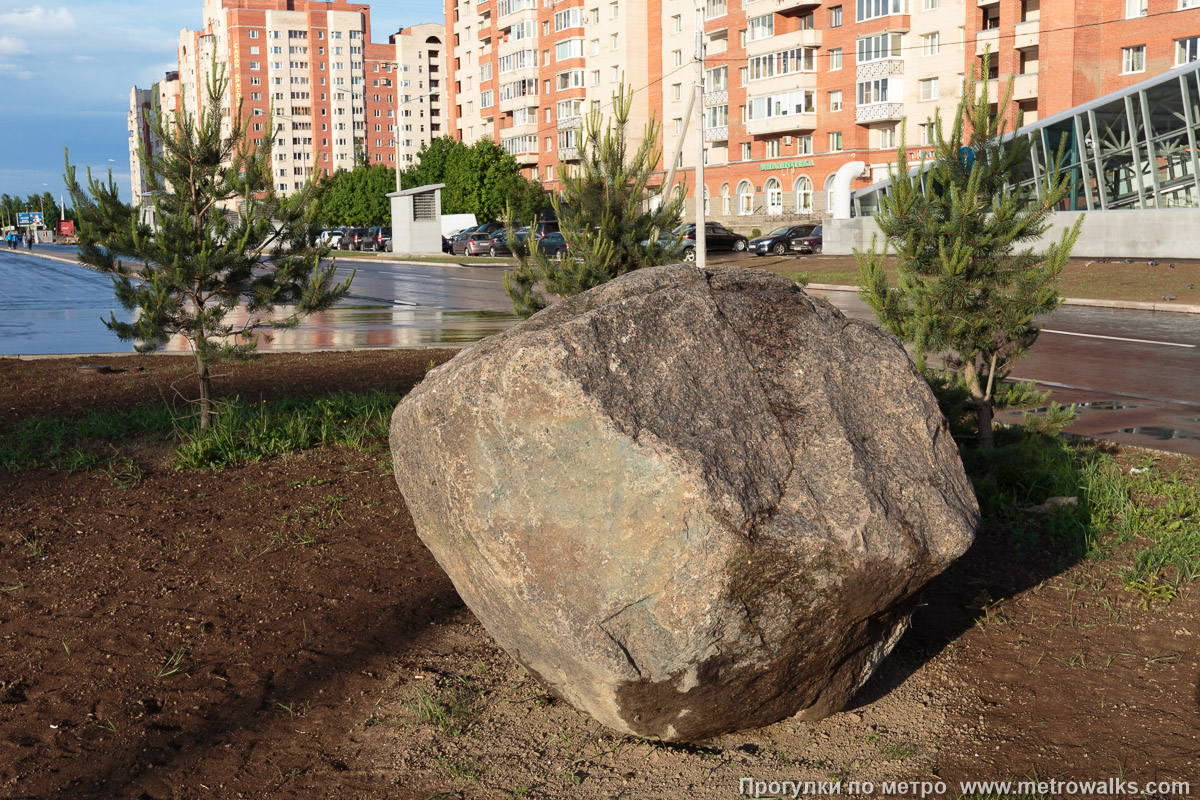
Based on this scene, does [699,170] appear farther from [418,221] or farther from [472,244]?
[418,221]

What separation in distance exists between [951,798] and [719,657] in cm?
81

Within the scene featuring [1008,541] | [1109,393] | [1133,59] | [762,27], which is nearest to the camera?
[1008,541]

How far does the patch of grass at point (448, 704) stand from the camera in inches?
145

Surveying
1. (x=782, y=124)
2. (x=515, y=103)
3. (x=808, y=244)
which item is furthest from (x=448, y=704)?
(x=515, y=103)

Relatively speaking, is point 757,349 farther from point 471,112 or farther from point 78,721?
point 471,112

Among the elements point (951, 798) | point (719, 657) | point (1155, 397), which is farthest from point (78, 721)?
point (1155, 397)

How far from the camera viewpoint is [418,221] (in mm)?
51688

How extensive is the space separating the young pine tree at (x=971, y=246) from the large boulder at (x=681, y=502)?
8.64 feet

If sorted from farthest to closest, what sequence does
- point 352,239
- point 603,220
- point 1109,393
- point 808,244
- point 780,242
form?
point 352,239, point 780,242, point 808,244, point 1109,393, point 603,220

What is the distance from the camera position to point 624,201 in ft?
28.1

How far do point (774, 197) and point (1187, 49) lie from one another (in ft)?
79.8

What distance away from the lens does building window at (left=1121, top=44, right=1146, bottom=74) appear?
47438 millimetres

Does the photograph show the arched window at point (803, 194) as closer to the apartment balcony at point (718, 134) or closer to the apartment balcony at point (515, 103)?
the apartment balcony at point (718, 134)

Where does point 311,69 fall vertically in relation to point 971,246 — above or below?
above
